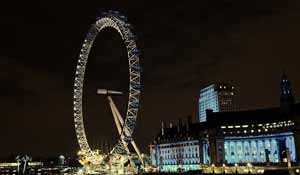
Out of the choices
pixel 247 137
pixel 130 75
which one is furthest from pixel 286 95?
pixel 130 75

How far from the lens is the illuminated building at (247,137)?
11644cm

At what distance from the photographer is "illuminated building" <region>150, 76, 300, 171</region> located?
11644cm

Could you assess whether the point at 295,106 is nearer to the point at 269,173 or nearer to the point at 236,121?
the point at 236,121

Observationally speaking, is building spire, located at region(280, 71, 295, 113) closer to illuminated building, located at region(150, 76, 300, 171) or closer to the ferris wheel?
illuminated building, located at region(150, 76, 300, 171)

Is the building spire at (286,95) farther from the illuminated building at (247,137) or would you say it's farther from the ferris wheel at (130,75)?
the ferris wheel at (130,75)

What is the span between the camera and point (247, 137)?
127 meters

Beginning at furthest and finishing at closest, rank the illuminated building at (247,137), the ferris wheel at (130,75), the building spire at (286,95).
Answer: the building spire at (286,95), the illuminated building at (247,137), the ferris wheel at (130,75)

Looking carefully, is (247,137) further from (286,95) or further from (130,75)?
(130,75)

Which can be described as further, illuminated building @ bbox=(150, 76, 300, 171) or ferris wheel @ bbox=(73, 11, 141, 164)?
illuminated building @ bbox=(150, 76, 300, 171)

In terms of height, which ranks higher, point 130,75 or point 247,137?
point 130,75

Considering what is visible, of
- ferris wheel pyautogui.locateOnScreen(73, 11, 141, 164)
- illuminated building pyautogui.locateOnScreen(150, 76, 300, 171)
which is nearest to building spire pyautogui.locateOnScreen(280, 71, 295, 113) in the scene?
illuminated building pyautogui.locateOnScreen(150, 76, 300, 171)

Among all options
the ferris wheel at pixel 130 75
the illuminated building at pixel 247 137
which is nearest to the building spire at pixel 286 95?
the illuminated building at pixel 247 137

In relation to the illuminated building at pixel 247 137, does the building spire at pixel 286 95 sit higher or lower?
higher

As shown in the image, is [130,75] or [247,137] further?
[247,137]
